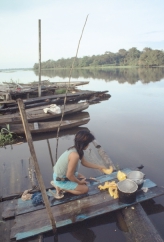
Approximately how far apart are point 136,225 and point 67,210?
1007mm

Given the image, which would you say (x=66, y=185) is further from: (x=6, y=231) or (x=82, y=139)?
(x=6, y=231)

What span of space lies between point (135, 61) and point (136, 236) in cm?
6641

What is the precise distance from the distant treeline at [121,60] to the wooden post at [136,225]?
190 ft

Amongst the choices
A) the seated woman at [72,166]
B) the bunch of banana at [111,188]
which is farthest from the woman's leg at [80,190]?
the bunch of banana at [111,188]

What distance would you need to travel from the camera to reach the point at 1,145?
6.81m

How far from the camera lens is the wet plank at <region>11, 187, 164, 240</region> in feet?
9.04

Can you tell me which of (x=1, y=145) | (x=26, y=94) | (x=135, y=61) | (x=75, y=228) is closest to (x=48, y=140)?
(x=1, y=145)

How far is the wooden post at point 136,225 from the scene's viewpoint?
2576mm

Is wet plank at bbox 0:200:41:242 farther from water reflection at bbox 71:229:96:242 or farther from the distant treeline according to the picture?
the distant treeline

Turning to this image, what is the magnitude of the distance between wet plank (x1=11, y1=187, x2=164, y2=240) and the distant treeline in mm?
57775

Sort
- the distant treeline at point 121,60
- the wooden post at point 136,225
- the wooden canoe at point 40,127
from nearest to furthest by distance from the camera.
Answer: the wooden post at point 136,225 < the wooden canoe at point 40,127 < the distant treeline at point 121,60

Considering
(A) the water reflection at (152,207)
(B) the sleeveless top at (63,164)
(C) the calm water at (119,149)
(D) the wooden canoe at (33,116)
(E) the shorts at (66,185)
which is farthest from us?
(D) the wooden canoe at (33,116)

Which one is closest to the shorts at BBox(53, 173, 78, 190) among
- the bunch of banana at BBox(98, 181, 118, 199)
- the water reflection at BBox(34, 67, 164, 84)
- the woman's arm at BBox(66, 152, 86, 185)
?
the woman's arm at BBox(66, 152, 86, 185)

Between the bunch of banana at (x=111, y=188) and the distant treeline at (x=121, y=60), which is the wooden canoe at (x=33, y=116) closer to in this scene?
the bunch of banana at (x=111, y=188)
